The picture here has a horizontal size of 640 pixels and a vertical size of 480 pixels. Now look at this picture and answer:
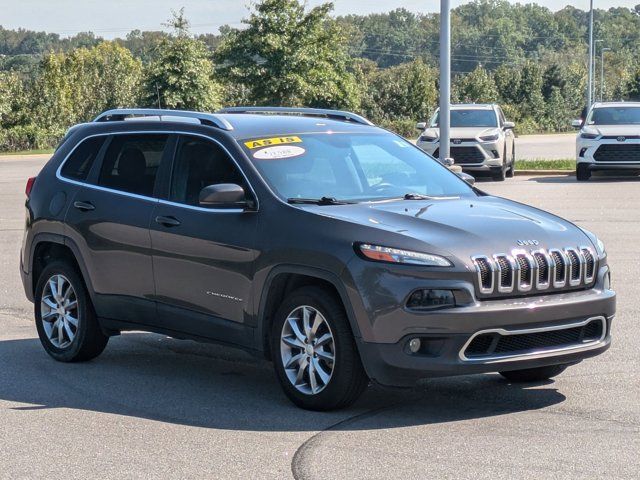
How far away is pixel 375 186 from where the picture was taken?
7.70 metres

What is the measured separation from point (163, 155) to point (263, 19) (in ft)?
154

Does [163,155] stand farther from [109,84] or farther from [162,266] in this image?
[109,84]

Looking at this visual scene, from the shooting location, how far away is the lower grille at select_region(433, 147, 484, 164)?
27266 millimetres

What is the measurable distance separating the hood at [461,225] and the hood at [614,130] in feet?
66.4

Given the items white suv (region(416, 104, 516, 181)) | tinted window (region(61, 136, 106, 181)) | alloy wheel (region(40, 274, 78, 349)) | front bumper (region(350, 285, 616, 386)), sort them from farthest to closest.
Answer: white suv (region(416, 104, 516, 181)) → tinted window (region(61, 136, 106, 181)) → alloy wheel (region(40, 274, 78, 349)) → front bumper (region(350, 285, 616, 386))

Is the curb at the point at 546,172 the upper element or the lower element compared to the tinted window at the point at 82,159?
lower

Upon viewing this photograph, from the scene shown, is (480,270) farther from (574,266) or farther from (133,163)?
(133,163)

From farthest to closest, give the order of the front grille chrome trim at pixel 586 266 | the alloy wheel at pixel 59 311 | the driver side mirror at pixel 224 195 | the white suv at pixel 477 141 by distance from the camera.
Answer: the white suv at pixel 477 141 < the alloy wheel at pixel 59 311 < the driver side mirror at pixel 224 195 < the front grille chrome trim at pixel 586 266

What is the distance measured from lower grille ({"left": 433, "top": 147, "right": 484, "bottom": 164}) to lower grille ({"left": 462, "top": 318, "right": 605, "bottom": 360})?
67.2ft

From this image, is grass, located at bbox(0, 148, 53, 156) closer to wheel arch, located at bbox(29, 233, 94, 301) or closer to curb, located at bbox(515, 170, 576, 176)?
curb, located at bbox(515, 170, 576, 176)

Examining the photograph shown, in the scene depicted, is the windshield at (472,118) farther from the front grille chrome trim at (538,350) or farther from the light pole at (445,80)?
A: the front grille chrome trim at (538,350)

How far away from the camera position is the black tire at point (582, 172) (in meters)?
27.4

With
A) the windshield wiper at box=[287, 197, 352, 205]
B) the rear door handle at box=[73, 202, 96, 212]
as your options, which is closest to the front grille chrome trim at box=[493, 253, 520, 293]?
the windshield wiper at box=[287, 197, 352, 205]

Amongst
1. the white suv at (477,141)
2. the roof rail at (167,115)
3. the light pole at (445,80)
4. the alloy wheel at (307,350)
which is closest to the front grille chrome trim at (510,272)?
the alloy wheel at (307,350)
